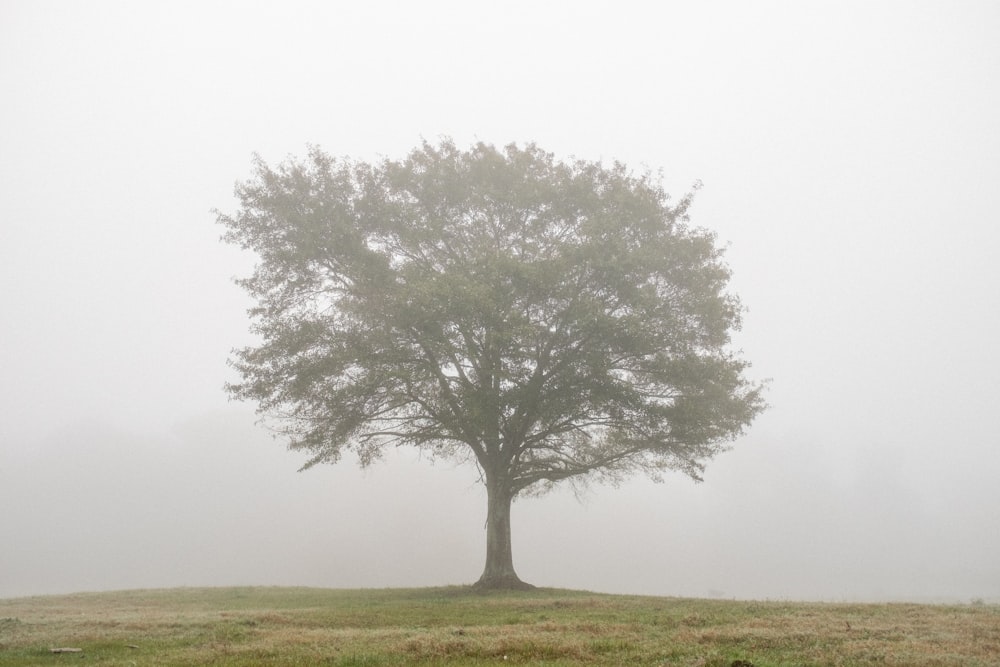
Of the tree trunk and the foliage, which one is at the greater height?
the foliage

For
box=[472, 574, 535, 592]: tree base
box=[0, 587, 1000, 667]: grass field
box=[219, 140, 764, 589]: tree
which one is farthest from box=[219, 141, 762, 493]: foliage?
box=[0, 587, 1000, 667]: grass field

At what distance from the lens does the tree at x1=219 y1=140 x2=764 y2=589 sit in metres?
29.3

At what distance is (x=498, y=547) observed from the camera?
103 feet

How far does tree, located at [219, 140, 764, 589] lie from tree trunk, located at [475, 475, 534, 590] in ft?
0.27

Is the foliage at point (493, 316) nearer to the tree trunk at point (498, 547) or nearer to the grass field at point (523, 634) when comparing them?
the tree trunk at point (498, 547)

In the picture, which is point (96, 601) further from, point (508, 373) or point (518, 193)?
point (518, 193)

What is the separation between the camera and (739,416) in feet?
102

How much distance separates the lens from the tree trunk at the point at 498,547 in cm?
3039

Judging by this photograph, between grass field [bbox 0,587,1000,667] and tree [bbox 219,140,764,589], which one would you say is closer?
grass field [bbox 0,587,1000,667]

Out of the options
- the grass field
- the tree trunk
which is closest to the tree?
the tree trunk

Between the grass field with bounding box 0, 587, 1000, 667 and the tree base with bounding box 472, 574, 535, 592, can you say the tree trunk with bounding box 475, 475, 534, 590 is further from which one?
the grass field with bounding box 0, 587, 1000, 667

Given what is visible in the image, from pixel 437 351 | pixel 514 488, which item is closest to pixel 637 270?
pixel 437 351

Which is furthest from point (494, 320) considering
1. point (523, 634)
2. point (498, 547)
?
point (523, 634)

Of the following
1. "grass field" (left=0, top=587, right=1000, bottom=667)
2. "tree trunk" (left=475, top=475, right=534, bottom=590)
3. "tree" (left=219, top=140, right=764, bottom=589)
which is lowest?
"grass field" (left=0, top=587, right=1000, bottom=667)
